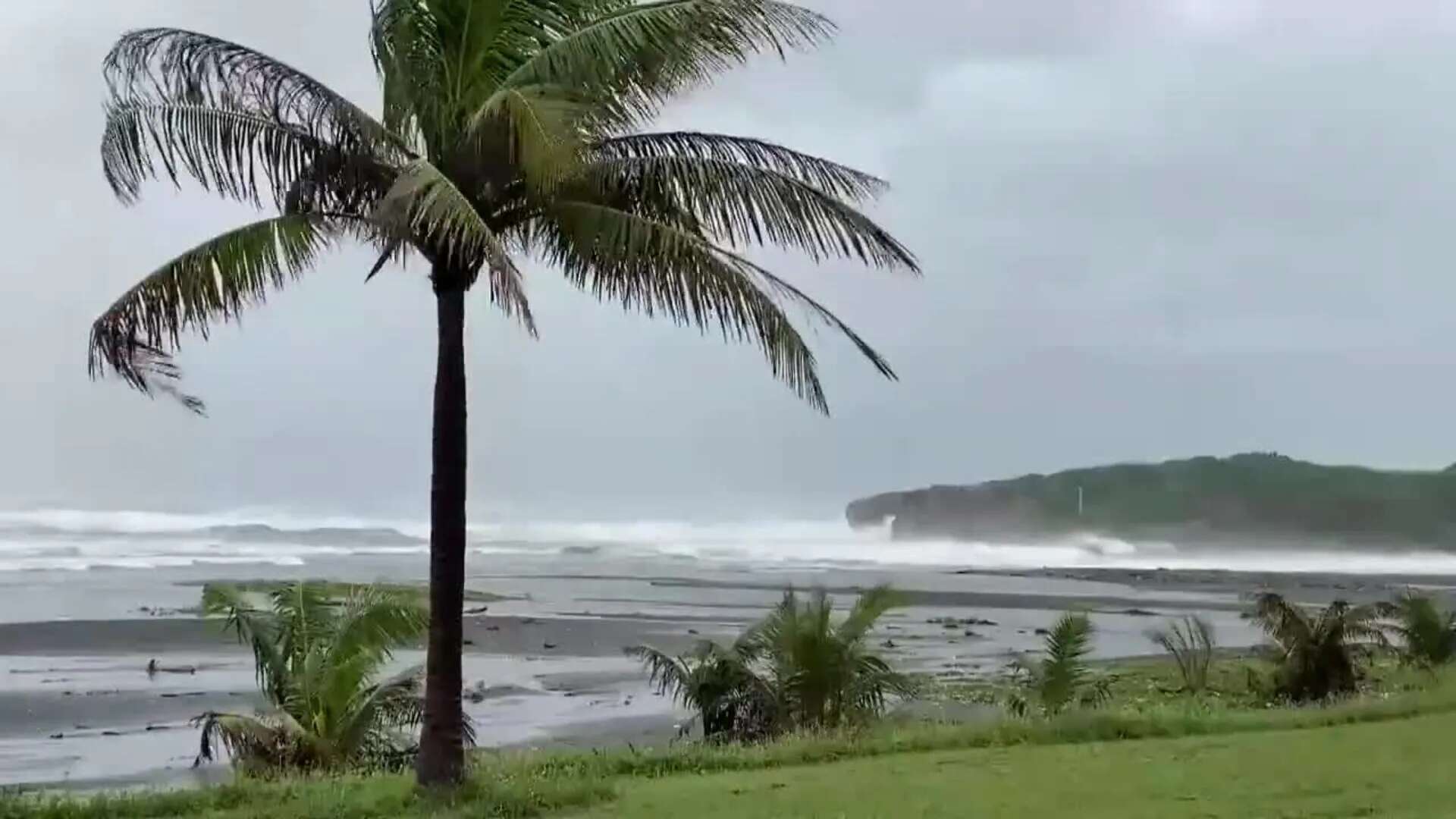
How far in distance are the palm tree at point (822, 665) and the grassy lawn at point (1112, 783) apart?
9.73 ft

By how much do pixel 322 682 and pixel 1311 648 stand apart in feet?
37.5

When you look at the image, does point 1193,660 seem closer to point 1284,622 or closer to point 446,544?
point 1284,622

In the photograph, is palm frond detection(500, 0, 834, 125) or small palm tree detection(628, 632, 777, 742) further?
small palm tree detection(628, 632, 777, 742)

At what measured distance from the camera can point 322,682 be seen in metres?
13.7

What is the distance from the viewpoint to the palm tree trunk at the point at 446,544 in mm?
10523

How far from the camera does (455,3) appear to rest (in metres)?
10.5

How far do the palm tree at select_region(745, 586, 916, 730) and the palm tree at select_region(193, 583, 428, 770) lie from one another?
3.45 m

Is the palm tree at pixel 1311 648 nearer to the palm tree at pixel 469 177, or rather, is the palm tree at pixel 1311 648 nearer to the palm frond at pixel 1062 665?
the palm frond at pixel 1062 665

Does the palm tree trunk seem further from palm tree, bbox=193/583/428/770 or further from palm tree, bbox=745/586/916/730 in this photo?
palm tree, bbox=745/586/916/730

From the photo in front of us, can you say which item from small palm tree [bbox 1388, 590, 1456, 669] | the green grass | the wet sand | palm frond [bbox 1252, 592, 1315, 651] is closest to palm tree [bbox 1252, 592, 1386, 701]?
palm frond [bbox 1252, 592, 1315, 651]

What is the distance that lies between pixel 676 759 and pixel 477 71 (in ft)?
17.4

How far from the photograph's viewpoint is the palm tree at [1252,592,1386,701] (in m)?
18.5

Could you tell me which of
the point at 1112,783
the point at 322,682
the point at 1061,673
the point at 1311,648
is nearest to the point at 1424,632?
the point at 1311,648

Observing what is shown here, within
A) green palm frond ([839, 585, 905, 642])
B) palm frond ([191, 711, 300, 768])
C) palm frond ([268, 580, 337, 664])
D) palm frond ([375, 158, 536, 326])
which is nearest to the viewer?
palm frond ([375, 158, 536, 326])
